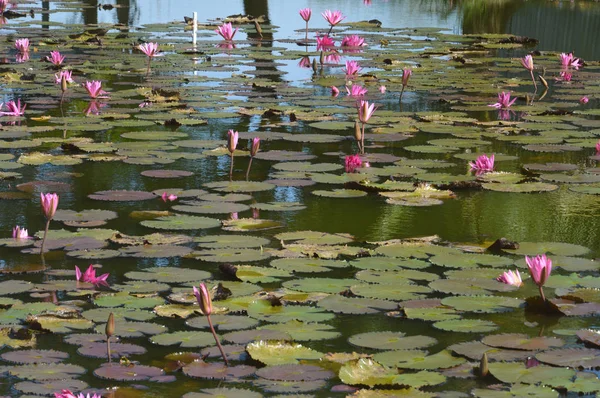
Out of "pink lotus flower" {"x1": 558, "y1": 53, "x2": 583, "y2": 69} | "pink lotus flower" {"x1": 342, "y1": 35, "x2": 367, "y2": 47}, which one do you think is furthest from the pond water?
"pink lotus flower" {"x1": 342, "y1": 35, "x2": 367, "y2": 47}

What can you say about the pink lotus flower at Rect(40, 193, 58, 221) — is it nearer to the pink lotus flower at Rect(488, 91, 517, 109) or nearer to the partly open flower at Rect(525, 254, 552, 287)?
the partly open flower at Rect(525, 254, 552, 287)

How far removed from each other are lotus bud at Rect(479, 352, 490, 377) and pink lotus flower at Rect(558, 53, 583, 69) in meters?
7.72

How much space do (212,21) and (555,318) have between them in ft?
42.9

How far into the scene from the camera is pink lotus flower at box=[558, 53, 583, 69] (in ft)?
32.9

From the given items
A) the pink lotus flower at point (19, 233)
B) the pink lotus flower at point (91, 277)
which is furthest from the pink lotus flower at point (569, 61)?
the pink lotus flower at point (91, 277)

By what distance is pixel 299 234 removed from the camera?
13.9 feet

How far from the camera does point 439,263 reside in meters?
3.84

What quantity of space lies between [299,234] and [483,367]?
5.23ft

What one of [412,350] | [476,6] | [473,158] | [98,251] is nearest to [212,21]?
[476,6]

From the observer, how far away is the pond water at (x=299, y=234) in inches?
113

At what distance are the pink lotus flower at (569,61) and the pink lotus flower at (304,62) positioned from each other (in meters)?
2.50

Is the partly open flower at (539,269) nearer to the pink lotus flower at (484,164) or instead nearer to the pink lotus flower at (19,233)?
the pink lotus flower at (19,233)

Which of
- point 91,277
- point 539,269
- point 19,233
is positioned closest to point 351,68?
point 19,233

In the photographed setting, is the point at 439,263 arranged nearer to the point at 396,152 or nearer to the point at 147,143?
the point at 396,152
